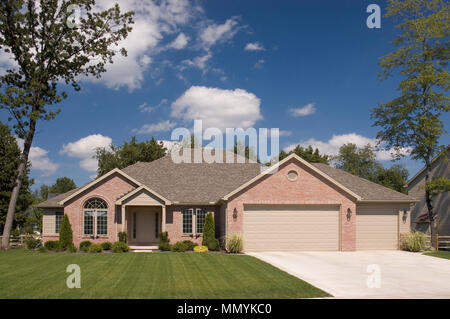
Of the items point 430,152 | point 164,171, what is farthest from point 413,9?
point 164,171

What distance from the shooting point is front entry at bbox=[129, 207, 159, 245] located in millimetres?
28125

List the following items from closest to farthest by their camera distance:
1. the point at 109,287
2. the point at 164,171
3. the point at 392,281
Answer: the point at 109,287 → the point at 392,281 → the point at 164,171

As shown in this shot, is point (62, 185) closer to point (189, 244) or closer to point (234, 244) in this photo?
point (189, 244)

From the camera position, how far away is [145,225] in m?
28.3

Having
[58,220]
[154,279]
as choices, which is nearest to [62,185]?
[58,220]

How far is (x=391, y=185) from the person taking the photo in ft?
199

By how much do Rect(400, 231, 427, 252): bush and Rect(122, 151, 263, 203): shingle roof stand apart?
10433mm

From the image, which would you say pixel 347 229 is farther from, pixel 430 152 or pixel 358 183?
pixel 430 152

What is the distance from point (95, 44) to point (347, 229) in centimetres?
2252

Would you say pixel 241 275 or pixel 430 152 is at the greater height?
pixel 430 152

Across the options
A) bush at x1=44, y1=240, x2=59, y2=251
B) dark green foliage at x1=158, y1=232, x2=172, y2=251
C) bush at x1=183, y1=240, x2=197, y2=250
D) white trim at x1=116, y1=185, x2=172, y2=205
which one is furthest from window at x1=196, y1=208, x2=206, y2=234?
bush at x1=44, y1=240, x2=59, y2=251

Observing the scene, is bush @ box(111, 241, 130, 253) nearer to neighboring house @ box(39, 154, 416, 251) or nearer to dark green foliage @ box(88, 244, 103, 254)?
dark green foliage @ box(88, 244, 103, 254)

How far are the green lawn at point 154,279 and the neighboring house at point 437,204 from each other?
67.1 ft

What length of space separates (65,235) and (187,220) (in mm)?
7384
